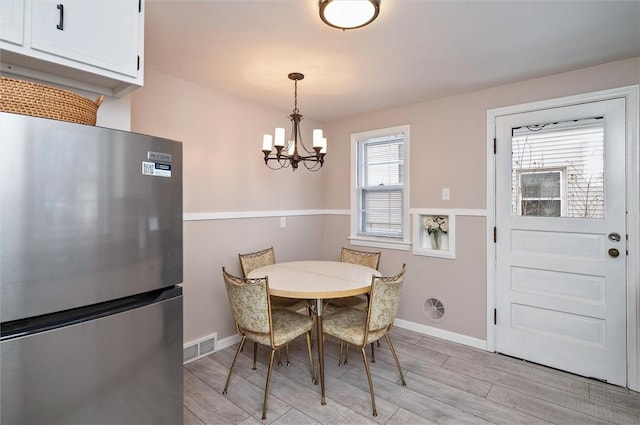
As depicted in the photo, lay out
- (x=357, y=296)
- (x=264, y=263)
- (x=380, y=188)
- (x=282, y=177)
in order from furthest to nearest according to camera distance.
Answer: (x=380, y=188) < (x=282, y=177) < (x=264, y=263) < (x=357, y=296)

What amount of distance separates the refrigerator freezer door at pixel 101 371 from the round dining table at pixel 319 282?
815mm

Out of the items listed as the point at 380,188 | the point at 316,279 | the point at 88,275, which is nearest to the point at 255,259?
the point at 316,279

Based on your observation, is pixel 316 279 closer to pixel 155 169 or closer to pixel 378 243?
pixel 378 243

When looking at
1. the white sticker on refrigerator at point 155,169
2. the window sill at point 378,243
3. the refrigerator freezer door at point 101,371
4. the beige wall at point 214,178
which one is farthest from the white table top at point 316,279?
the white sticker on refrigerator at point 155,169

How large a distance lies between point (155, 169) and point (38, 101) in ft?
1.39

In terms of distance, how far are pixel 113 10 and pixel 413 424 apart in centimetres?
266

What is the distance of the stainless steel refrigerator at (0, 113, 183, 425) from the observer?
959mm

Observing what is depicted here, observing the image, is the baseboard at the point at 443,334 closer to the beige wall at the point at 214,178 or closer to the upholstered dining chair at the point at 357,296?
the upholstered dining chair at the point at 357,296

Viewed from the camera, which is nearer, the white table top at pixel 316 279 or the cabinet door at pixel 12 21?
the cabinet door at pixel 12 21

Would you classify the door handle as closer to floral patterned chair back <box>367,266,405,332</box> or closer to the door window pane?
floral patterned chair back <box>367,266,405,332</box>

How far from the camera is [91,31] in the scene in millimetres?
1311

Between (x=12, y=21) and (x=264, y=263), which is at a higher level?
(x=12, y=21)

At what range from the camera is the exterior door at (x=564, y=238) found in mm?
2305

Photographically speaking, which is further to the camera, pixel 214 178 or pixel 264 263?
pixel 264 263
